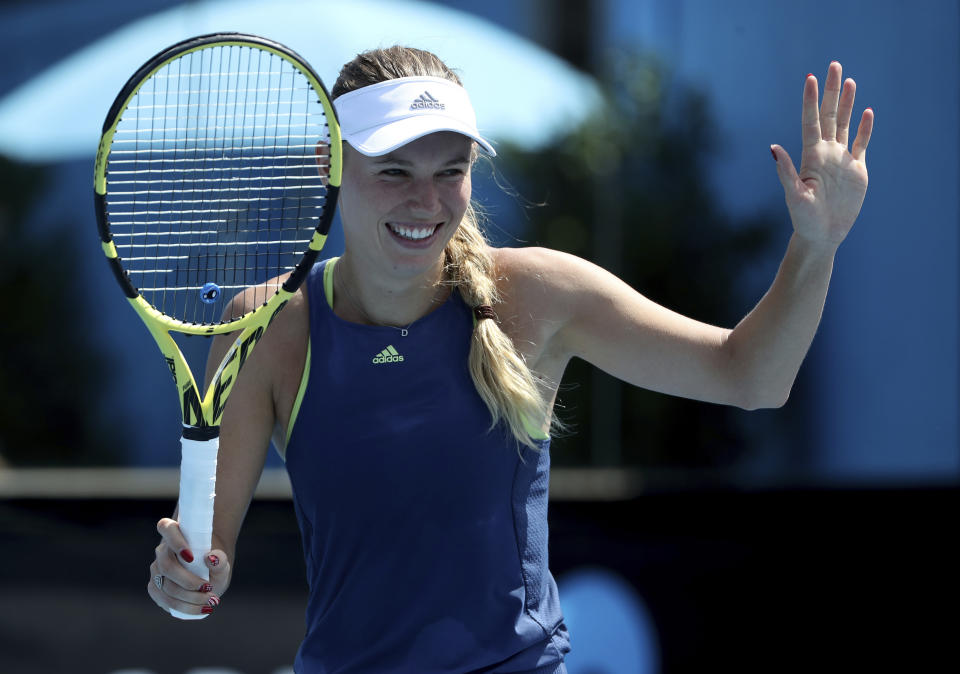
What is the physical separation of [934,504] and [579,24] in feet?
7.11

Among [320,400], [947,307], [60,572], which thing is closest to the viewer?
[320,400]

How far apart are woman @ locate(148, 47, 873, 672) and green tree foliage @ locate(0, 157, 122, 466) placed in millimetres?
2610

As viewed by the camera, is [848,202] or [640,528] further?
[640,528]

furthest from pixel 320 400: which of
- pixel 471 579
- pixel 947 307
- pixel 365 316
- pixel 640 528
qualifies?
pixel 947 307

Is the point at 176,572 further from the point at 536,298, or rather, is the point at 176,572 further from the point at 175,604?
the point at 536,298

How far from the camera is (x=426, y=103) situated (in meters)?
2.13

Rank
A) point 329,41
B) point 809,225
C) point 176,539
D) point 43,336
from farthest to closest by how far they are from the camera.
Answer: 1. point 43,336
2. point 329,41
3. point 809,225
4. point 176,539

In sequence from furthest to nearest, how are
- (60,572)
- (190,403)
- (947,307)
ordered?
(947,307) → (60,572) → (190,403)

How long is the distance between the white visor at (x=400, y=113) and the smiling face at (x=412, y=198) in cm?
4

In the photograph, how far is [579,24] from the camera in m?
4.72

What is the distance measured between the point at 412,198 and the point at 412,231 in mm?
59

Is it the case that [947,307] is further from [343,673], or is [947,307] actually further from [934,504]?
[343,673]

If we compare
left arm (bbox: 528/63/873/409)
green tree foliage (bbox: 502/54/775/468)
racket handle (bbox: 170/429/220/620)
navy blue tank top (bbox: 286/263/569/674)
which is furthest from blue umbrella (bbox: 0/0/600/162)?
racket handle (bbox: 170/429/220/620)

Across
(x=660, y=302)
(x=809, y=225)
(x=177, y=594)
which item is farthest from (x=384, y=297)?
(x=660, y=302)
